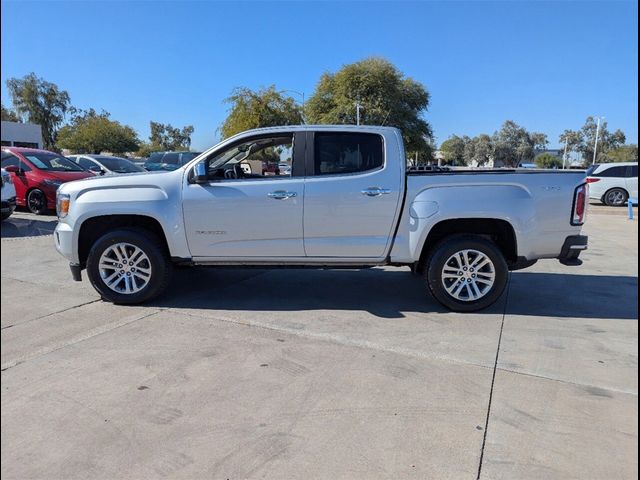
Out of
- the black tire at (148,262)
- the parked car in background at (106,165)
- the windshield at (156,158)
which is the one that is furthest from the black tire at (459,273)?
the windshield at (156,158)

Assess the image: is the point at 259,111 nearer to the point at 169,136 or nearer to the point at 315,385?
the point at 315,385

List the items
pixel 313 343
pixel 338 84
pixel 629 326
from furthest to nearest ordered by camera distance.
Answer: pixel 338 84 < pixel 629 326 < pixel 313 343

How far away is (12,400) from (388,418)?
8.17 feet

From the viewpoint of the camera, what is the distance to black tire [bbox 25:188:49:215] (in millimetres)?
11906

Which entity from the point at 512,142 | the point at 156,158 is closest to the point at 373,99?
the point at 156,158

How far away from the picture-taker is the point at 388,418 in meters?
3.03

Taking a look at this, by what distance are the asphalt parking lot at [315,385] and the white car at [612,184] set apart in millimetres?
14233

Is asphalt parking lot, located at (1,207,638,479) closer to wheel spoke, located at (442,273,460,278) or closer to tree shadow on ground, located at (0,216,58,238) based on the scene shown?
wheel spoke, located at (442,273,460,278)

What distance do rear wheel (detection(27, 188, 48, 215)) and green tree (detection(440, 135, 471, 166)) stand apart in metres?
83.9

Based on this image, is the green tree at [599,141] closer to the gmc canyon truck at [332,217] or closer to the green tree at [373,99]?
the green tree at [373,99]

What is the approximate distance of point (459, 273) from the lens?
5047 mm

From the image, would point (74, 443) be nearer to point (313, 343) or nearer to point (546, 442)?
point (313, 343)

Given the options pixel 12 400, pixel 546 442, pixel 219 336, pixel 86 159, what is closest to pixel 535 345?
pixel 546 442

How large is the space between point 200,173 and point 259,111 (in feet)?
106
